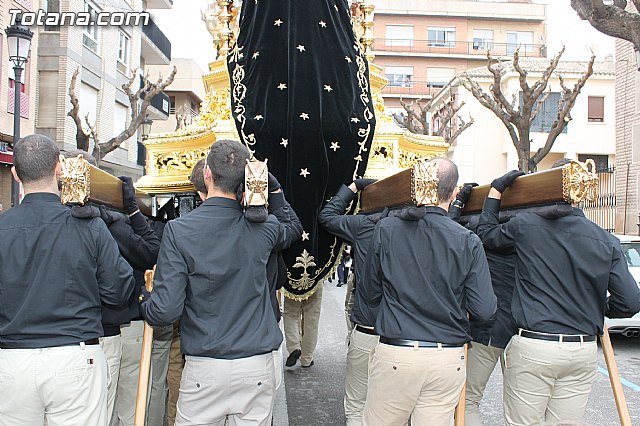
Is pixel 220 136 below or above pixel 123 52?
below

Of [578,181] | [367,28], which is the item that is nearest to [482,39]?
[367,28]

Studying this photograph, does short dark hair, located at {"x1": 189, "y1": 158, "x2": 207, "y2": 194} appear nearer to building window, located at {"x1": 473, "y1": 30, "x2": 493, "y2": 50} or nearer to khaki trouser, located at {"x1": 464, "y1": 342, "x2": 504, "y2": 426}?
khaki trouser, located at {"x1": 464, "y1": 342, "x2": 504, "y2": 426}

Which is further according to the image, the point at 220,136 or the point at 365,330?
the point at 220,136

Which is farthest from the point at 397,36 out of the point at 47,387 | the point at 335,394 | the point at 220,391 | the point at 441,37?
the point at 47,387

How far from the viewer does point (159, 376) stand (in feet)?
14.9

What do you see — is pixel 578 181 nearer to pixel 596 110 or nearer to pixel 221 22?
pixel 221 22

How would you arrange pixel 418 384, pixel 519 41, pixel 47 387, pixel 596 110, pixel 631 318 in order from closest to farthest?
pixel 47 387, pixel 418 384, pixel 631 318, pixel 596 110, pixel 519 41

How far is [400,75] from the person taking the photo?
5025 centimetres

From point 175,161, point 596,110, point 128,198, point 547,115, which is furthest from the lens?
point 596,110

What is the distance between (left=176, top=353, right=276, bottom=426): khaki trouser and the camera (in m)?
2.96

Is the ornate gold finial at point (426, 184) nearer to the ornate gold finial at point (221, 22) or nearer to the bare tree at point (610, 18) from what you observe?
the ornate gold finial at point (221, 22)

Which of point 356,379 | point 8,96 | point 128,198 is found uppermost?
point 8,96

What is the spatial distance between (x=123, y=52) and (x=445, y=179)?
24833mm

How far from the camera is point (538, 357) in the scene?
12.0ft
